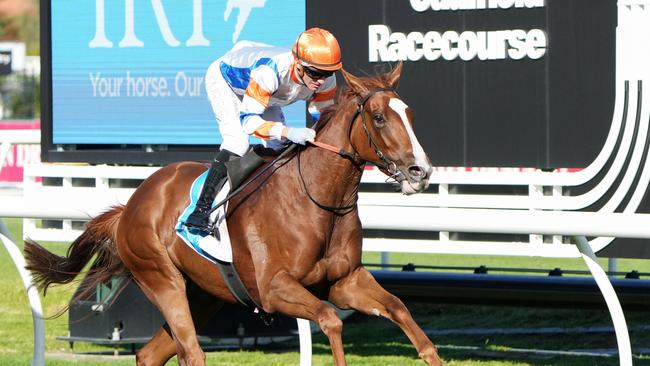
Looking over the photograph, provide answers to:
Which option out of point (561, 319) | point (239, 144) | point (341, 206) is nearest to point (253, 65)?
point (239, 144)

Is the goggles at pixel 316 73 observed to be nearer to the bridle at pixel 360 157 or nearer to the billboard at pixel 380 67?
the bridle at pixel 360 157

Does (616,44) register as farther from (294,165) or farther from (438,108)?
(294,165)

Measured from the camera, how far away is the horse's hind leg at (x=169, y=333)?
19.5 ft

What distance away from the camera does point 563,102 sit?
6527 millimetres

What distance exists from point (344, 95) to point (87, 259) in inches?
75.3

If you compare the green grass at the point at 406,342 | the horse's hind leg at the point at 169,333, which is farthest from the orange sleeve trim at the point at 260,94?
the green grass at the point at 406,342

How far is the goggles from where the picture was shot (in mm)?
5223

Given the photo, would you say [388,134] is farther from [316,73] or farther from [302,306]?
[302,306]

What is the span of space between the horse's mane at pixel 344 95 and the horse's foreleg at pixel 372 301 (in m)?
0.60

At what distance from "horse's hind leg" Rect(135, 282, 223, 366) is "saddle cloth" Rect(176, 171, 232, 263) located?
501mm

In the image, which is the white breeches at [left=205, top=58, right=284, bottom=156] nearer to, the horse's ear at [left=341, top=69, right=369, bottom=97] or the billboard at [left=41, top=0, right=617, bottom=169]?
the horse's ear at [left=341, top=69, right=369, bottom=97]

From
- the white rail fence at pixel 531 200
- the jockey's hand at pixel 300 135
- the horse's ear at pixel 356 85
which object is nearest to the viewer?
the horse's ear at pixel 356 85

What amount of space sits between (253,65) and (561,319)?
4.19 metres

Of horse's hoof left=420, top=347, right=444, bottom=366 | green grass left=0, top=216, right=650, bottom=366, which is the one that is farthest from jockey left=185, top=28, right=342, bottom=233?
green grass left=0, top=216, right=650, bottom=366
